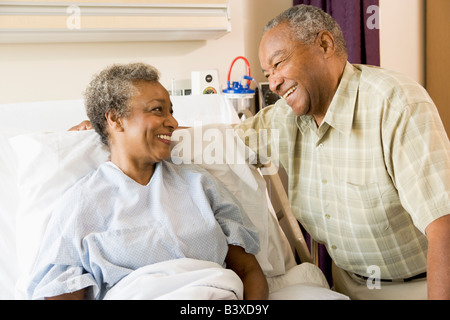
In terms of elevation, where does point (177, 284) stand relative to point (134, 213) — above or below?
below

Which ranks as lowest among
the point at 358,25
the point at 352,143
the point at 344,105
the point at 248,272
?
the point at 248,272

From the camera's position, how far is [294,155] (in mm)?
1567

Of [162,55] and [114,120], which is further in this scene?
[162,55]

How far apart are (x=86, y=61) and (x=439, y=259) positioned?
1.76 metres

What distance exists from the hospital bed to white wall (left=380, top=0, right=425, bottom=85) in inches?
65.8

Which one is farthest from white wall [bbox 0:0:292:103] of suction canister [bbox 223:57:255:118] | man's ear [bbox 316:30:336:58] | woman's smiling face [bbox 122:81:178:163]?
man's ear [bbox 316:30:336:58]

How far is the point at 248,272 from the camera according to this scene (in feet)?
4.40

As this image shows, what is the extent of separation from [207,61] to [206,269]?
1.51 m

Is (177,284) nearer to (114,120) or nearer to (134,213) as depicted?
(134,213)

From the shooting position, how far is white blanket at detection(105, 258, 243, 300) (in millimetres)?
1044

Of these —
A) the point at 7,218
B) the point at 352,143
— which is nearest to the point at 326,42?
the point at 352,143

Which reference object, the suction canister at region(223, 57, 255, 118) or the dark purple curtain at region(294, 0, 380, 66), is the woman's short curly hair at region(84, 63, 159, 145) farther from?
the dark purple curtain at region(294, 0, 380, 66)

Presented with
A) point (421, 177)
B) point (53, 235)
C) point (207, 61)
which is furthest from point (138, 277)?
point (207, 61)
